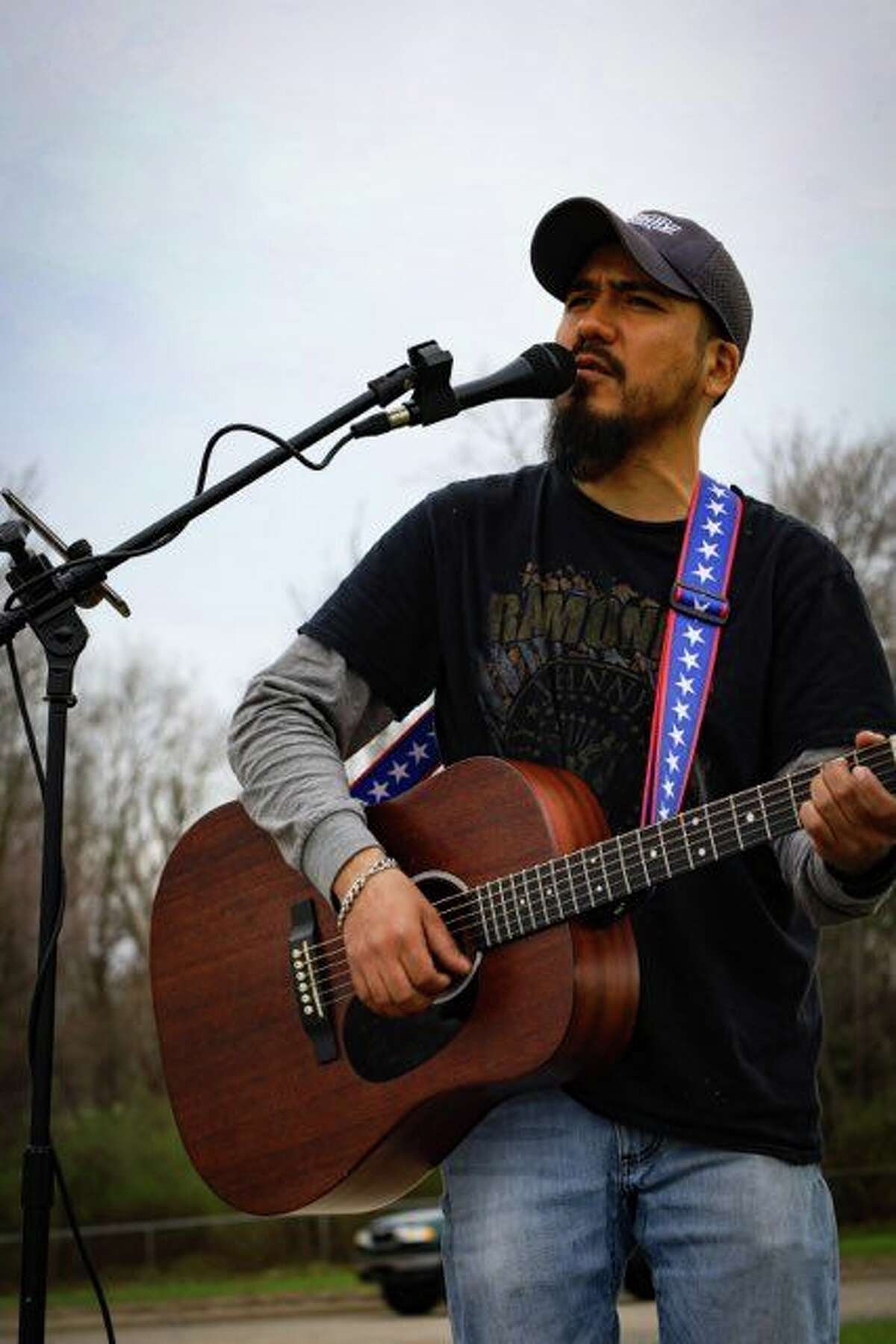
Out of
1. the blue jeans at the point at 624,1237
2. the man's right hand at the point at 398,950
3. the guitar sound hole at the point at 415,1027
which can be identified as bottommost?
the blue jeans at the point at 624,1237

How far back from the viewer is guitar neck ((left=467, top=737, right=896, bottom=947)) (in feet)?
8.05

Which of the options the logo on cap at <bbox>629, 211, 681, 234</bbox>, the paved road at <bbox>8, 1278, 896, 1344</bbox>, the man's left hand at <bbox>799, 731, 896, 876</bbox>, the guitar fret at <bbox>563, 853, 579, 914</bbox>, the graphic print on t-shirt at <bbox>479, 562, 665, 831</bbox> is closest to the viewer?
the man's left hand at <bbox>799, 731, 896, 876</bbox>

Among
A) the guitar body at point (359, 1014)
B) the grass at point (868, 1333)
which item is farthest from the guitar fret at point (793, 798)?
the grass at point (868, 1333)

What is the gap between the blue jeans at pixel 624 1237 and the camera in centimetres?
247

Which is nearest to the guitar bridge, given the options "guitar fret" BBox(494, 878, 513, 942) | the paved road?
"guitar fret" BBox(494, 878, 513, 942)

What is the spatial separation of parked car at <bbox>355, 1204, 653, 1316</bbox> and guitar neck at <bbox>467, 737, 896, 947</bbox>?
12.3 m

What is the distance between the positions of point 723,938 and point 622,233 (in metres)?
1.24

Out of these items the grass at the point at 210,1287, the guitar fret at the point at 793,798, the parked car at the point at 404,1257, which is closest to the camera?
the guitar fret at the point at 793,798

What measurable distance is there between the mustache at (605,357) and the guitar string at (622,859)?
85 centimetres

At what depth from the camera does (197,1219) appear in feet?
64.7

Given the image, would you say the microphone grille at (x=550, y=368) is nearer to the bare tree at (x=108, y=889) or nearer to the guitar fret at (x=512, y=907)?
the guitar fret at (x=512, y=907)

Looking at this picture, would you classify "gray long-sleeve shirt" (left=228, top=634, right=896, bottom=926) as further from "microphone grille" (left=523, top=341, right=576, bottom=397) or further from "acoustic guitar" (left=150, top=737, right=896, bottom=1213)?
"microphone grille" (left=523, top=341, right=576, bottom=397)

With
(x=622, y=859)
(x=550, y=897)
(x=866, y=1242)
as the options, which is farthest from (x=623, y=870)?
(x=866, y=1242)

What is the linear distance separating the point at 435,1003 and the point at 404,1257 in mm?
12404
